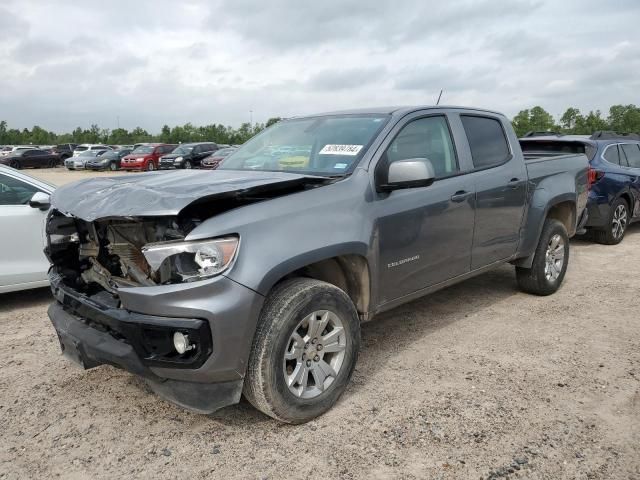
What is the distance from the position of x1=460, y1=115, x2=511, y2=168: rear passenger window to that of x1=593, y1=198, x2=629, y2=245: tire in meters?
4.48

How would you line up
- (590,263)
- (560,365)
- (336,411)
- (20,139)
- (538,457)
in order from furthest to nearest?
(20,139), (590,263), (560,365), (336,411), (538,457)

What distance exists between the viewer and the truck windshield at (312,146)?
3692 mm

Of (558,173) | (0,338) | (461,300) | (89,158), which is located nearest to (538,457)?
(461,300)

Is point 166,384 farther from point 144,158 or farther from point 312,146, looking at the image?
point 144,158

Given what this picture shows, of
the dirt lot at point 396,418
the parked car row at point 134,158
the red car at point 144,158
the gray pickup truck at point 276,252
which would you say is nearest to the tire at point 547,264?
the dirt lot at point 396,418

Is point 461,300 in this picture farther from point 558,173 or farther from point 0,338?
point 0,338

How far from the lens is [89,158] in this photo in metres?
34.9

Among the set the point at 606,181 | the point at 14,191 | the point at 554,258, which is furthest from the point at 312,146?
the point at 606,181

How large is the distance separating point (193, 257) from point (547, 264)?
401 centimetres

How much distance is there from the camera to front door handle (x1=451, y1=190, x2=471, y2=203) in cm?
410

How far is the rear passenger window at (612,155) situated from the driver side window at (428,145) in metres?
5.48

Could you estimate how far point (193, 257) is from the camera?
107 inches

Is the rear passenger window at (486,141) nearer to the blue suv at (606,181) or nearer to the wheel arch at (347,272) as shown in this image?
the wheel arch at (347,272)

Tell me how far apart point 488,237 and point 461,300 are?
45.6 inches
